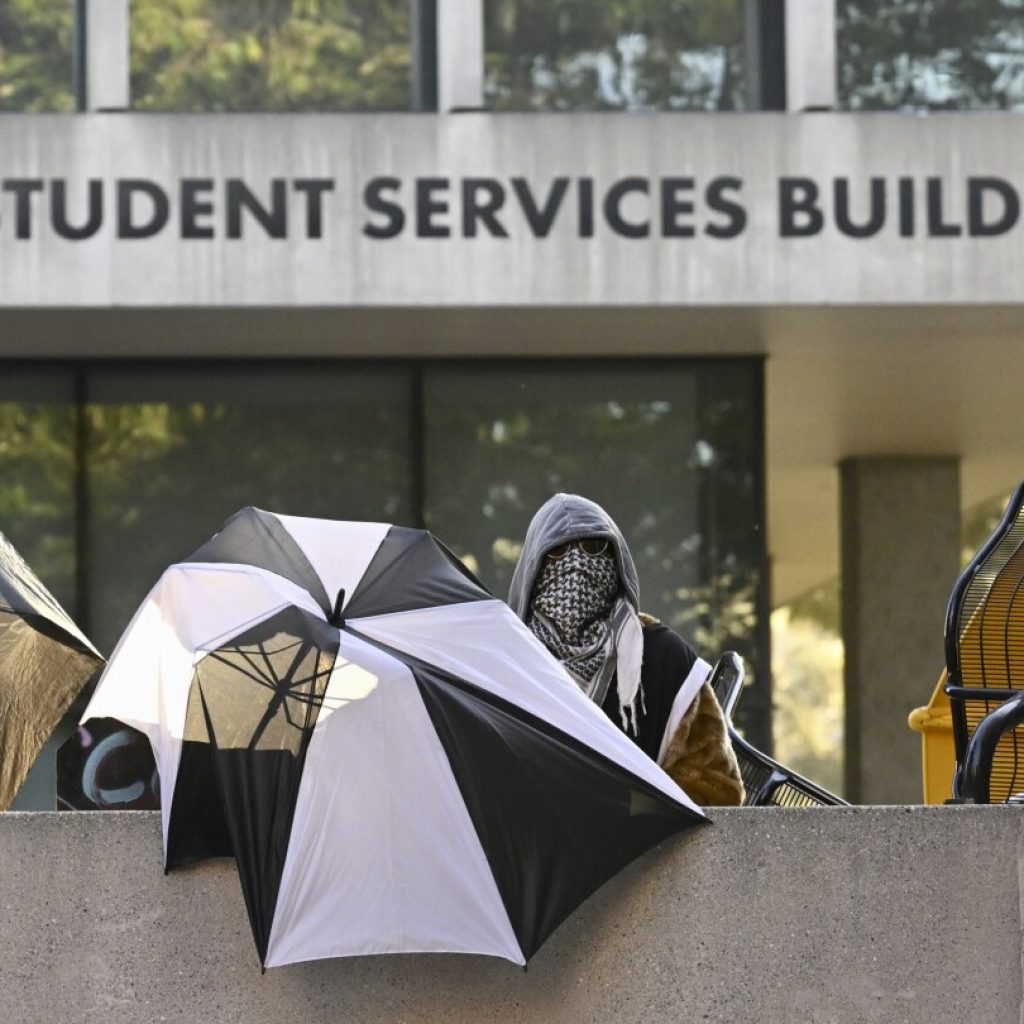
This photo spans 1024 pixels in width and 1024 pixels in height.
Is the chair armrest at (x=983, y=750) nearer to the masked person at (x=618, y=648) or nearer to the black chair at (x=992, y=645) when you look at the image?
the black chair at (x=992, y=645)

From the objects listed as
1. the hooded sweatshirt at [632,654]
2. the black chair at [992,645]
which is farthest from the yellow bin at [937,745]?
the hooded sweatshirt at [632,654]

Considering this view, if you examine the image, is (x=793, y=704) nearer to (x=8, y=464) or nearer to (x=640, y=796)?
(x=8, y=464)

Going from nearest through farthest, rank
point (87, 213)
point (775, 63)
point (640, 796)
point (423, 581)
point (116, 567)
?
1. point (640, 796)
2. point (423, 581)
3. point (87, 213)
4. point (775, 63)
5. point (116, 567)

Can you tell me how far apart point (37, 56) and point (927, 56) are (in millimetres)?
4758

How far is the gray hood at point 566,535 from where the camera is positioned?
5.14 m

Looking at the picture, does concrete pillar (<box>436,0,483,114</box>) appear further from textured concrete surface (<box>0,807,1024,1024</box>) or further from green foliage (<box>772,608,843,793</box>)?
green foliage (<box>772,608,843,793</box>)

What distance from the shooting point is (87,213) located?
428 inches

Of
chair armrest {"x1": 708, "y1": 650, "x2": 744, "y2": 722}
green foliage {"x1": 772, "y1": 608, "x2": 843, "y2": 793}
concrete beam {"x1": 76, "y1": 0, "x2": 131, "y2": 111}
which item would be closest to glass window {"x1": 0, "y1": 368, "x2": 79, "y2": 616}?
concrete beam {"x1": 76, "y1": 0, "x2": 131, "y2": 111}

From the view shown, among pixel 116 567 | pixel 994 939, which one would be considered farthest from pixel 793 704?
pixel 994 939

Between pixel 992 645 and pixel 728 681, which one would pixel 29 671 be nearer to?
pixel 992 645

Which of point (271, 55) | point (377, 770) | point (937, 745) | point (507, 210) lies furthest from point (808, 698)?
point (377, 770)

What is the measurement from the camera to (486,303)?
1098cm

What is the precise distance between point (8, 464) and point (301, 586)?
8475 millimetres

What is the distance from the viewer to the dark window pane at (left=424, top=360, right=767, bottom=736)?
12.6 metres
